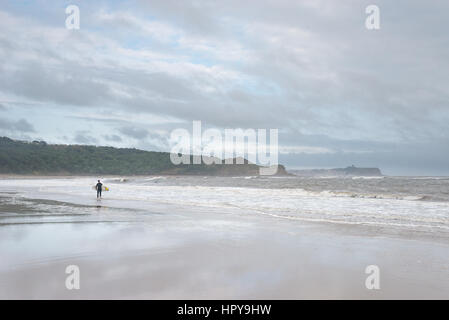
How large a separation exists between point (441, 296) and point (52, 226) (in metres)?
9.90

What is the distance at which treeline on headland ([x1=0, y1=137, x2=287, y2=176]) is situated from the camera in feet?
292

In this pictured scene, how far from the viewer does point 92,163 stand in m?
106

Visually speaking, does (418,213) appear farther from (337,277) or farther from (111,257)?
(111,257)
